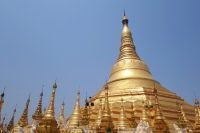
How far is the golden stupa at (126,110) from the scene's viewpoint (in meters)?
12.3

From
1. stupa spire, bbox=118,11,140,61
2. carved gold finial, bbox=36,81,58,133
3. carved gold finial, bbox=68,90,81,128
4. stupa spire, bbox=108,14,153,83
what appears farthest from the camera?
stupa spire, bbox=118,11,140,61

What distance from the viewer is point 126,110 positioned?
20.2m

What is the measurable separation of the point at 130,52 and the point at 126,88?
7214 millimetres

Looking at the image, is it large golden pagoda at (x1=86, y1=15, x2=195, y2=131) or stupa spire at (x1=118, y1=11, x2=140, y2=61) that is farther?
stupa spire at (x1=118, y1=11, x2=140, y2=61)

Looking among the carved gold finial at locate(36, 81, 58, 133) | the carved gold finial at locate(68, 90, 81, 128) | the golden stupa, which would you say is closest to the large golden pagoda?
the golden stupa

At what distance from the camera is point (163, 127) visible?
12141mm

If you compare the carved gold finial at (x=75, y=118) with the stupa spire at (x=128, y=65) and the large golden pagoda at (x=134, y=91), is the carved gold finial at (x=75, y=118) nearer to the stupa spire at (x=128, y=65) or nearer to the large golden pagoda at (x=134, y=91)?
the large golden pagoda at (x=134, y=91)

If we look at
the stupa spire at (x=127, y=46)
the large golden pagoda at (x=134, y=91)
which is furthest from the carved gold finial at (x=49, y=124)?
the stupa spire at (x=127, y=46)

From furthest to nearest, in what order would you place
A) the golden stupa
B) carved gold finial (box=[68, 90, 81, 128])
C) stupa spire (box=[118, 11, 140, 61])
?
stupa spire (box=[118, 11, 140, 61]) < carved gold finial (box=[68, 90, 81, 128]) < the golden stupa

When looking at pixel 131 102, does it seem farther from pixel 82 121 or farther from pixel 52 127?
pixel 52 127

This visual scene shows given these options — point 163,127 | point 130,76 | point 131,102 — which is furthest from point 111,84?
point 163,127

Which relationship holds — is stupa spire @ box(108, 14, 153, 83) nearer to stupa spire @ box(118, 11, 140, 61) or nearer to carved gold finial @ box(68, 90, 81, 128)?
stupa spire @ box(118, 11, 140, 61)

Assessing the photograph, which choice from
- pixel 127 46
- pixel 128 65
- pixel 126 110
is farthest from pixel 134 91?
pixel 127 46

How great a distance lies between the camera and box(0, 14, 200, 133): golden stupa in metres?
12.3
